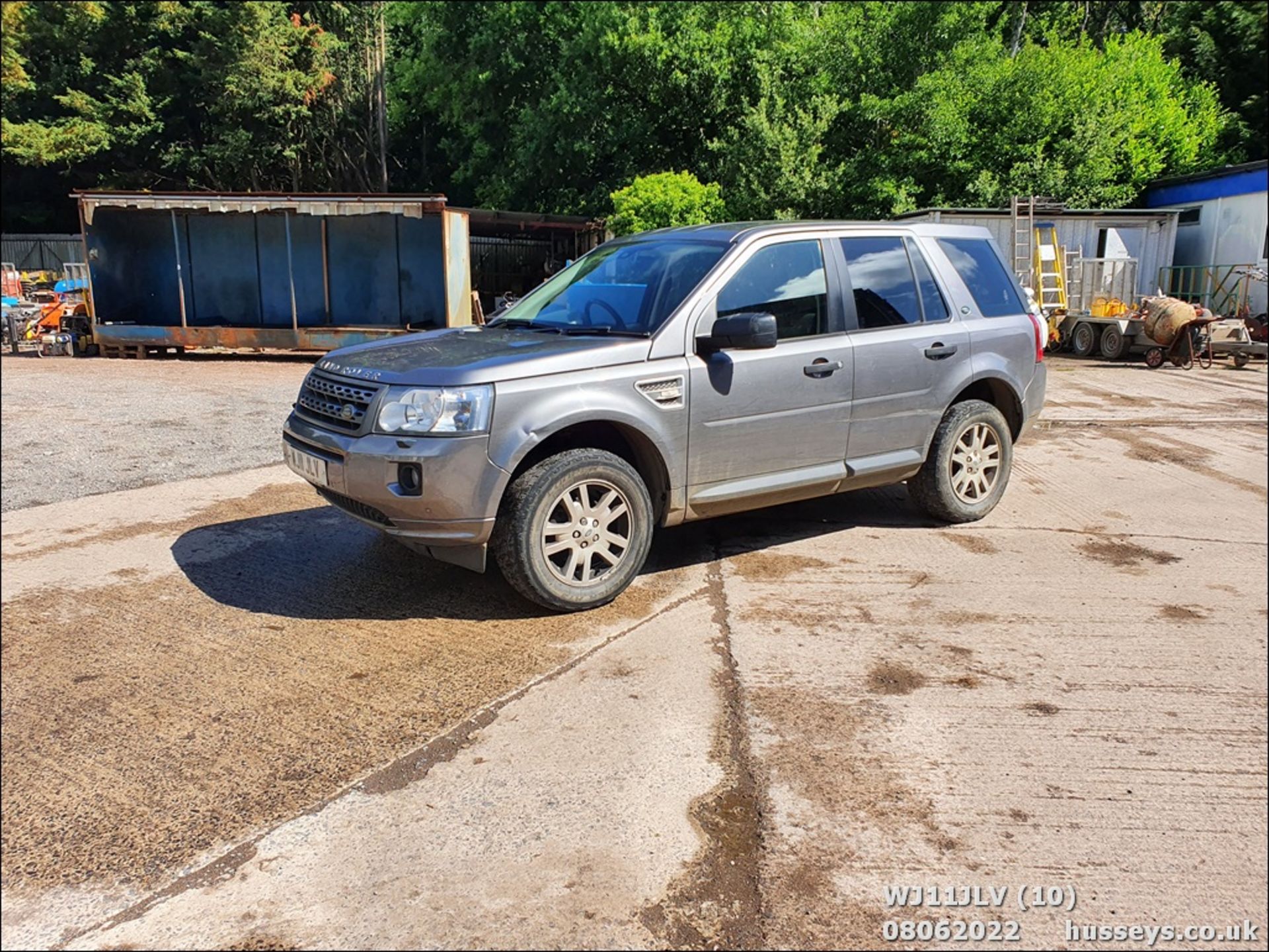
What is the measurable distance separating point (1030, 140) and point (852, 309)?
19.1 m

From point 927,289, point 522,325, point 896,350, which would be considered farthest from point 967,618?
point 522,325

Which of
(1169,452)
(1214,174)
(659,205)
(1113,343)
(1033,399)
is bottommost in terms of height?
(1169,452)

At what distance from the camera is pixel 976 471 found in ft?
20.0

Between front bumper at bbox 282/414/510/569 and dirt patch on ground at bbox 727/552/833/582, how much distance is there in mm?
1644

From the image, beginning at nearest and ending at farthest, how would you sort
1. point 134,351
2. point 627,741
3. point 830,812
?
point 830,812 → point 627,741 → point 134,351

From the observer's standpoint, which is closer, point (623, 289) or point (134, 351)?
point (623, 289)

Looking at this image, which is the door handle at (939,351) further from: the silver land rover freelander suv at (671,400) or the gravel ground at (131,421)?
the gravel ground at (131,421)

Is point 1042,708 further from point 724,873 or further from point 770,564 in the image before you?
point 770,564

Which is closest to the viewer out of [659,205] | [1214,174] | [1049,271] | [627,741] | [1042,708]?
[627,741]

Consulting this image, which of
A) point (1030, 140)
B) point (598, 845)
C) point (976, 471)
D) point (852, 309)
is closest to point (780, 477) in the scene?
point (852, 309)

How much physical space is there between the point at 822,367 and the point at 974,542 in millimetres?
1642

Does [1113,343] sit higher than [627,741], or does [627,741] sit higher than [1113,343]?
[1113,343]

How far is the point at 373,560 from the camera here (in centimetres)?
539

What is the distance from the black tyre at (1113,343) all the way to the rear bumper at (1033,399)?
12.2 m
